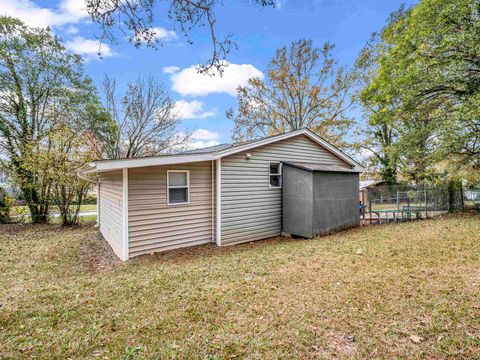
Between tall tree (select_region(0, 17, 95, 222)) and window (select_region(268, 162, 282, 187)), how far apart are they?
421 inches

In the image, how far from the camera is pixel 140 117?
18.6m

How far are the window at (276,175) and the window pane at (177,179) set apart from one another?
3.39 m

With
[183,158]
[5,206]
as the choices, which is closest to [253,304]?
[183,158]

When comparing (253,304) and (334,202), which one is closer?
(253,304)

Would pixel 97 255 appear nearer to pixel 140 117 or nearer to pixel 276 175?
pixel 276 175

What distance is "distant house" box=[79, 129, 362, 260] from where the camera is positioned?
6.89 m

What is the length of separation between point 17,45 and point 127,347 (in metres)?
16.6

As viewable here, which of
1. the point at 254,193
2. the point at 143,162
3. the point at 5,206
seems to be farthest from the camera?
the point at 5,206

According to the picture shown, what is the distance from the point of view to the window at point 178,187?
24.6 ft

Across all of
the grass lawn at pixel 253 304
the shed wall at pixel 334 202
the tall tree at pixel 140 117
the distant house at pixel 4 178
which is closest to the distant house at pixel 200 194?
the shed wall at pixel 334 202

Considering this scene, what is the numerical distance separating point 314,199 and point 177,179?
4721 mm

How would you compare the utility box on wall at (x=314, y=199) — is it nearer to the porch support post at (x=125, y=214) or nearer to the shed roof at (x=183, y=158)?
the shed roof at (x=183, y=158)

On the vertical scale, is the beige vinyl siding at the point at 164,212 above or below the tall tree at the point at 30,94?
below

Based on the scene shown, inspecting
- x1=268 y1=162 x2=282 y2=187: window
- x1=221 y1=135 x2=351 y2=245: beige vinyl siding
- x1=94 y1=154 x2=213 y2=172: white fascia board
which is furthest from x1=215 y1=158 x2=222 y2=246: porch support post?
x1=268 y1=162 x2=282 y2=187: window
